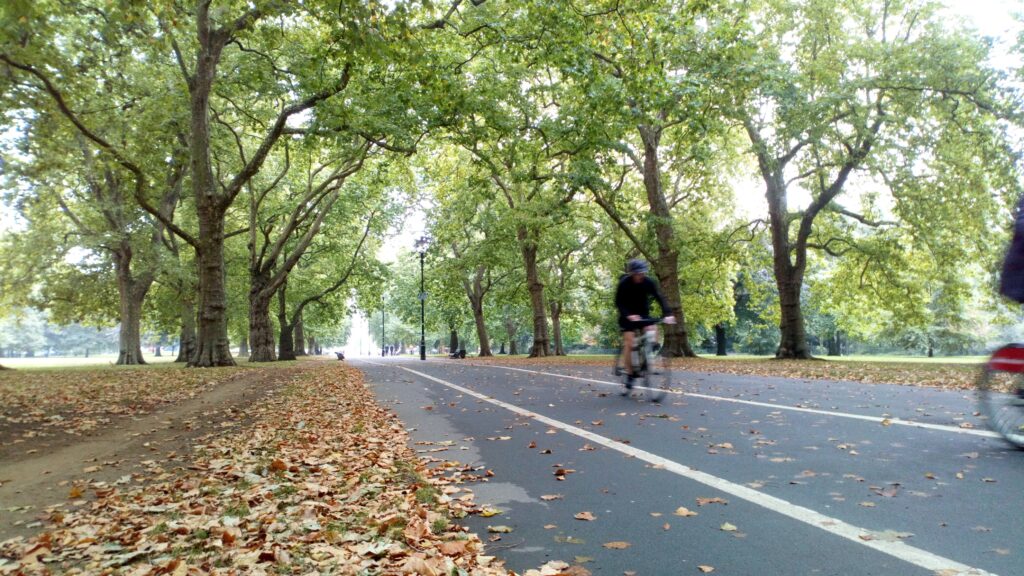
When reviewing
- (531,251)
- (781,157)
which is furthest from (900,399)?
(531,251)

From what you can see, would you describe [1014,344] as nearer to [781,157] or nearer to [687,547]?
[687,547]

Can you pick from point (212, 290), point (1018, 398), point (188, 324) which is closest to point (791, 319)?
point (1018, 398)

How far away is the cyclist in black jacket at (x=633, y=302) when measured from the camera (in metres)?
8.66

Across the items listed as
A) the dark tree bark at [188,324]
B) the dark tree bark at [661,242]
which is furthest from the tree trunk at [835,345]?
the dark tree bark at [188,324]

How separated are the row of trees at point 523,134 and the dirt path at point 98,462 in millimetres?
5344

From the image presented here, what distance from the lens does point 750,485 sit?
4.07m

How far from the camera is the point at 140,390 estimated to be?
39.9 feet

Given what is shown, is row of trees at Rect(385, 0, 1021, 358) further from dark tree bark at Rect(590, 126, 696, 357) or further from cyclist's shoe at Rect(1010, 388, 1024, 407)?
cyclist's shoe at Rect(1010, 388, 1024, 407)

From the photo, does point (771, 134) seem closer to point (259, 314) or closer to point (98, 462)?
point (98, 462)

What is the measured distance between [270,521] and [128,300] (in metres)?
30.5

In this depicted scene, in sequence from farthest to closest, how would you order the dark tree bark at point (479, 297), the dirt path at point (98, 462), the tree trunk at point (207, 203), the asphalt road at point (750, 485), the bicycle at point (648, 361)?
the dark tree bark at point (479, 297) → the tree trunk at point (207, 203) → the bicycle at point (648, 361) → the dirt path at point (98, 462) → the asphalt road at point (750, 485)

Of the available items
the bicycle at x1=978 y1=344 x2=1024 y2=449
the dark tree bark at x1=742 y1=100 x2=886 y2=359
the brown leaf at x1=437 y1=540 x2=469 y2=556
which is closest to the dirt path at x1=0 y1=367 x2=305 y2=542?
the brown leaf at x1=437 y1=540 x2=469 y2=556

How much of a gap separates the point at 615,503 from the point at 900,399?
6.27m

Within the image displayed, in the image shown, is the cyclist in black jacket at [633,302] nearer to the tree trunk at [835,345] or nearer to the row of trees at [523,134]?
the row of trees at [523,134]
